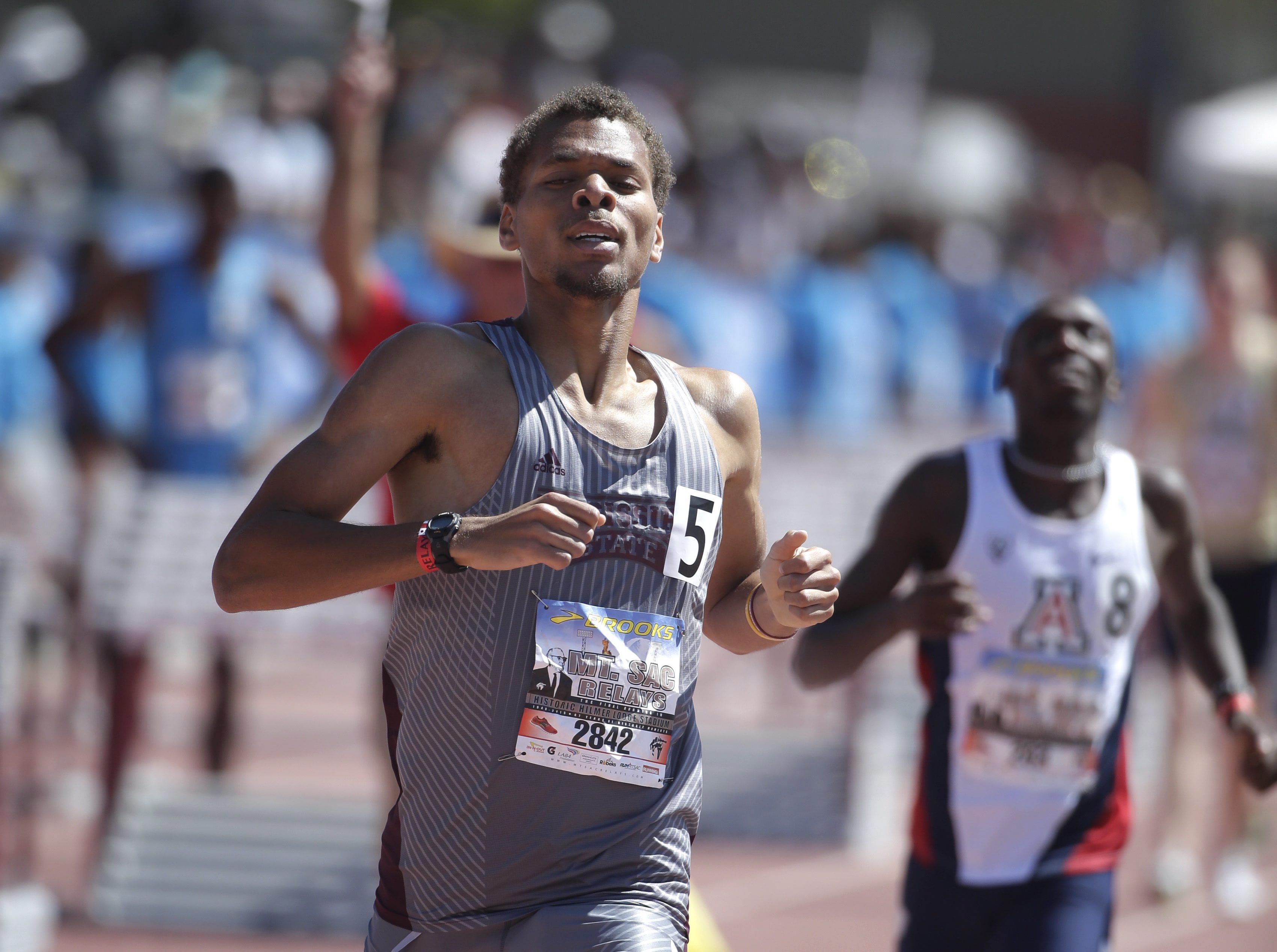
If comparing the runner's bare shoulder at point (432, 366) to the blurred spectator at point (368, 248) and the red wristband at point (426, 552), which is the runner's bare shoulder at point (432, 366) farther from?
the blurred spectator at point (368, 248)

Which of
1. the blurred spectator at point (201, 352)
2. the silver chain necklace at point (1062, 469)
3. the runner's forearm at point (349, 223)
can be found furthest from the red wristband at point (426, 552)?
the blurred spectator at point (201, 352)

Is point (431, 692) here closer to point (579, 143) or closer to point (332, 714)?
point (579, 143)

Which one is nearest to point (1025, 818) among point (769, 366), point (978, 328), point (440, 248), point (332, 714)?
point (440, 248)

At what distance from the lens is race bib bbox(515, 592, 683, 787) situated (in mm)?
2910

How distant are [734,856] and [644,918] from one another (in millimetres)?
5538

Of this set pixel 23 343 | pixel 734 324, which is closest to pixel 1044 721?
pixel 23 343

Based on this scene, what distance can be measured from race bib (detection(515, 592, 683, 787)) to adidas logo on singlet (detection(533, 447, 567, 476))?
0.21 m

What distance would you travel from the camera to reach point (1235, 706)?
14.5 ft

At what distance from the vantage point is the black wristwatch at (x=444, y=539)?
8.86ft

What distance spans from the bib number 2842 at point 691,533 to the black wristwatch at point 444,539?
427 mm

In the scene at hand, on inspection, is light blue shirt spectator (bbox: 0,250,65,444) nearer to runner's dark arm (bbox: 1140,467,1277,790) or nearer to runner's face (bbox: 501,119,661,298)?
runner's dark arm (bbox: 1140,467,1277,790)

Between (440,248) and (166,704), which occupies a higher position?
(440,248)

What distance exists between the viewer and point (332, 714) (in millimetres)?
11438

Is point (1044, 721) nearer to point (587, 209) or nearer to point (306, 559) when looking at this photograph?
point (587, 209)
